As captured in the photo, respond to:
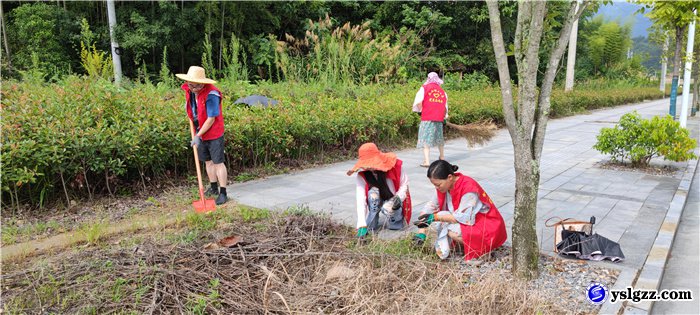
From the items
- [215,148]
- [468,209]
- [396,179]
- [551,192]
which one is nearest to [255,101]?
[215,148]

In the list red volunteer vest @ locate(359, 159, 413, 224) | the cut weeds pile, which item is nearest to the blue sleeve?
the cut weeds pile

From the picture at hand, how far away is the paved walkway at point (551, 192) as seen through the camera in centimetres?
460

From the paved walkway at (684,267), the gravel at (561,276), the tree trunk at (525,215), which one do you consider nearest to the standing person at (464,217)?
the gravel at (561,276)

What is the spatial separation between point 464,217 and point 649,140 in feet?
16.2

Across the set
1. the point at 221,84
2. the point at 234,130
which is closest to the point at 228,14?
the point at 221,84

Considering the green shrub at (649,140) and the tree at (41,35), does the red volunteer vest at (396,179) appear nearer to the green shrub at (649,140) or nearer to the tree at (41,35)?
the green shrub at (649,140)

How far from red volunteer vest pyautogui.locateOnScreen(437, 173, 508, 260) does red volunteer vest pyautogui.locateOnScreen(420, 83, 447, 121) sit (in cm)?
376

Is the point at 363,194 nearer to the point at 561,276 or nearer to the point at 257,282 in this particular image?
the point at 257,282

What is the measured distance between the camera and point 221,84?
9.45 metres

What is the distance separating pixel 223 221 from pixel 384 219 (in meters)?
1.50

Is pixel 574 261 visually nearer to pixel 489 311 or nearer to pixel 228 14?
pixel 489 311

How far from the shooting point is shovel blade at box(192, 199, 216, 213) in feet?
16.3

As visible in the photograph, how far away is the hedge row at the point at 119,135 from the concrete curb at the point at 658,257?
4539 millimetres

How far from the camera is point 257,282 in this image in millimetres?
3152
